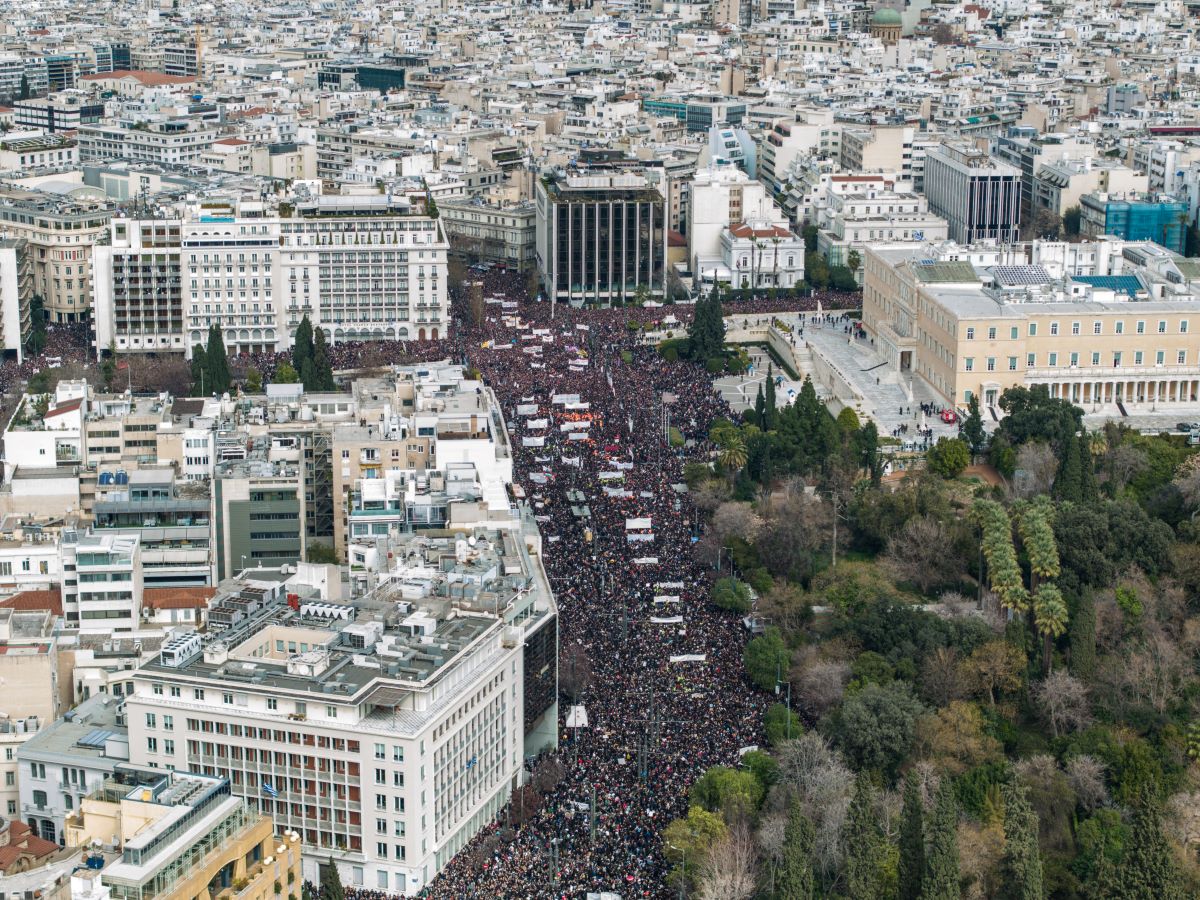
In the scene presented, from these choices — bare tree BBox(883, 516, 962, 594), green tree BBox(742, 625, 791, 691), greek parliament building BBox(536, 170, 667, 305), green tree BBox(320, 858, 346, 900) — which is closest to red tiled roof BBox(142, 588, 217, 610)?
green tree BBox(320, 858, 346, 900)

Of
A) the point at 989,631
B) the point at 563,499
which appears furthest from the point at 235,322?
the point at 989,631

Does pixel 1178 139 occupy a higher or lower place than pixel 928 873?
higher

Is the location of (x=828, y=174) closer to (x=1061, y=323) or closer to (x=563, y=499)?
(x=1061, y=323)

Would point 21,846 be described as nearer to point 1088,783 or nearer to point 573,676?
point 573,676

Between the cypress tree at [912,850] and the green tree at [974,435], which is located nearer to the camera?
the cypress tree at [912,850]

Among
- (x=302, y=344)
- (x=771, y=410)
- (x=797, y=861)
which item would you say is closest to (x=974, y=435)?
(x=771, y=410)

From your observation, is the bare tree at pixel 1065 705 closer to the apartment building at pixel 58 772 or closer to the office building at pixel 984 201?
the apartment building at pixel 58 772

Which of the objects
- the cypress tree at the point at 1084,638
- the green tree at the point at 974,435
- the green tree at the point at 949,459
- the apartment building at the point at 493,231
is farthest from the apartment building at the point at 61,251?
the cypress tree at the point at 1084,638

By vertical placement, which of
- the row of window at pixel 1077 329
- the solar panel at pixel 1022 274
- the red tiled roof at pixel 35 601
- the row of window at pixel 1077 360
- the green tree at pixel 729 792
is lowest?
the green tree at pixel 729 792
